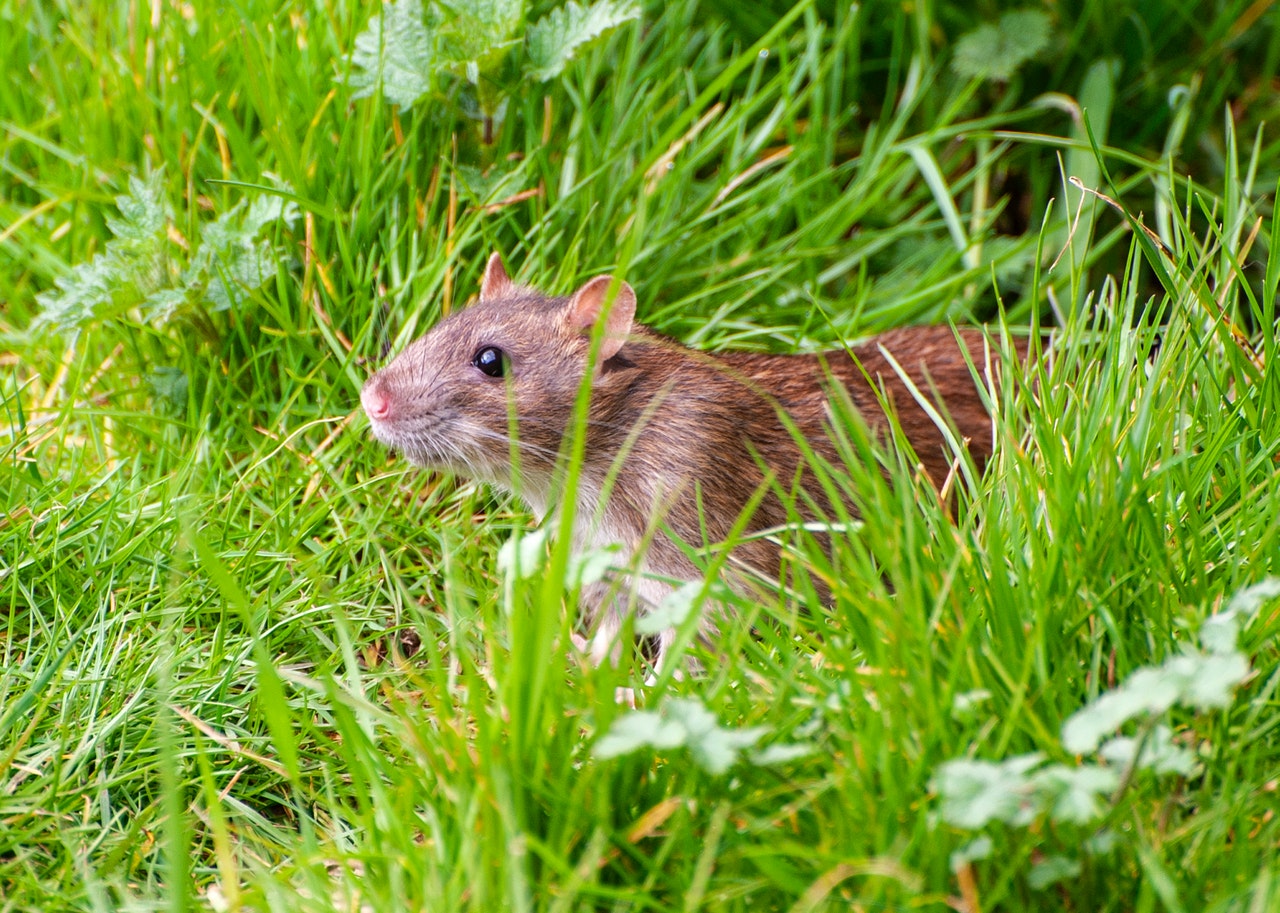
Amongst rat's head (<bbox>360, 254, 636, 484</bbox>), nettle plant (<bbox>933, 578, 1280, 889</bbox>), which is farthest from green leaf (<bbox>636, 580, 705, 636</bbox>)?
rat's head (<bbox>360, 254, 636, 484</bbox>)

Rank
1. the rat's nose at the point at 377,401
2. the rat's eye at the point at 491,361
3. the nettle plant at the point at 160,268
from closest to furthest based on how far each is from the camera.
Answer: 1. the rat's nose at the point at 377,401
2. the rat's eye at the point at 491,361
3. the nettle plant at the point at 160,268

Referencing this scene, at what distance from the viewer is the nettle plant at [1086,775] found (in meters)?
2.04

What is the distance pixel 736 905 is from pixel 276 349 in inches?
102

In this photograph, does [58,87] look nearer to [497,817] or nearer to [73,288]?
[73,288]

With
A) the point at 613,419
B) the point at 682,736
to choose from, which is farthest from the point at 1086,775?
the point at 613,419

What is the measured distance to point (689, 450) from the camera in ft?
12.3

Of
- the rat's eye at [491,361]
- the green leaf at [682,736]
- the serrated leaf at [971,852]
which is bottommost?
the serrated leaf at [971,852]

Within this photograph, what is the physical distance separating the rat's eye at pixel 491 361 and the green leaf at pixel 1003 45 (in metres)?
2.36

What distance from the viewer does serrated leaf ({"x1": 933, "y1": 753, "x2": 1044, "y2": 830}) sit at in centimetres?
202

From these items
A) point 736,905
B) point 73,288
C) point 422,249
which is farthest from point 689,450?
point 73,288

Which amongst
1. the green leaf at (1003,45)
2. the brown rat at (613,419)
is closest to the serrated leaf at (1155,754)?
the brown rat at (613,419)

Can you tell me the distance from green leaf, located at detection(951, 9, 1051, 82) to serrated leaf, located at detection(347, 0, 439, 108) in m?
2.06

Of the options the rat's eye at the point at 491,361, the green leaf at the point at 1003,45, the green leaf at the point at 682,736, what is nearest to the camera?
the green leaf at the point at 682,736

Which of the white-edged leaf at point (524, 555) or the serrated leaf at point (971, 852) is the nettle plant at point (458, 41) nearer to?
the white-edged leaf at point (524, 555)
